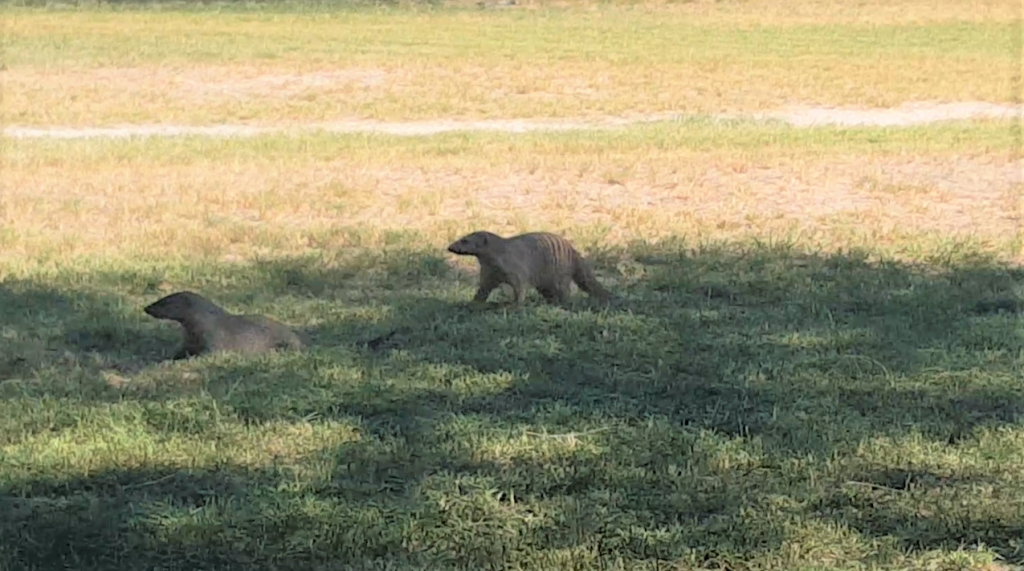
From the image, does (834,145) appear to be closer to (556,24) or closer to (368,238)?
(368,238)

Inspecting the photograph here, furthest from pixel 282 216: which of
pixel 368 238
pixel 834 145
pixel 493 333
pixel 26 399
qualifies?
pixel 834 145

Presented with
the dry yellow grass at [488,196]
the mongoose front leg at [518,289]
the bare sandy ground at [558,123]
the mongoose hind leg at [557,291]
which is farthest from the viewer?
the bare sandy ground at [558,123]

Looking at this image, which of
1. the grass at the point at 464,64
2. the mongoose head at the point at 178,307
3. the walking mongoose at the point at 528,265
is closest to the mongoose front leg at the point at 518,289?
the walking mongoose at the point at 528,265

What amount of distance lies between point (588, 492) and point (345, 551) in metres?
0.81

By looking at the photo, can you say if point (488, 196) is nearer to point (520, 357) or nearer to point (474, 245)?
point (474, 245)

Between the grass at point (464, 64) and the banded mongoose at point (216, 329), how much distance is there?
10.4 m

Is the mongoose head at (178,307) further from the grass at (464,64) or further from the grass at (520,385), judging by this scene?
the grass at (464,64)

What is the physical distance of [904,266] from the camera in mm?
8547

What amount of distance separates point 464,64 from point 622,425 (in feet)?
53.6

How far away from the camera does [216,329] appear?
6391 mm

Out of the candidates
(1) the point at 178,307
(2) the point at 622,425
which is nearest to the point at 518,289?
(1) the point at 178,307

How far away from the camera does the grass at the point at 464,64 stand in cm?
1767

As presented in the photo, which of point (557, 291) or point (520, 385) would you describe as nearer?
point (520, 385)

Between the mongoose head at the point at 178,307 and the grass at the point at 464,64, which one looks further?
the grass at the point at 464,64
